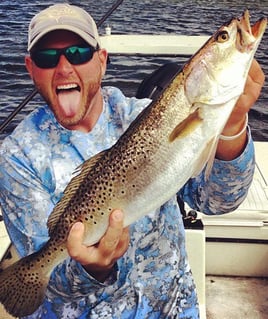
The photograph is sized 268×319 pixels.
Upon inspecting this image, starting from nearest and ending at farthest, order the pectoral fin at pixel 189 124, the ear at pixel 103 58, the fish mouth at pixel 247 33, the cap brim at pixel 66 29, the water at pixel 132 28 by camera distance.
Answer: the fish mouth at pixel 247 33 → the pectoral fin at pixel 189 124 → the cap brim at pixel 66 29 → the ear at pixel 103 58 → the water at pixel 132 28

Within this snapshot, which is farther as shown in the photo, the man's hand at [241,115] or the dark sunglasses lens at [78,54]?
the dark sunglasses lens at [78,54]

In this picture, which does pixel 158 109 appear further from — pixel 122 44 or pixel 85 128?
pixel 122 44

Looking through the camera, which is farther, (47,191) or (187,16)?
(187,16)

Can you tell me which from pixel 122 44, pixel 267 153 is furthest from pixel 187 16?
pixel 267 153

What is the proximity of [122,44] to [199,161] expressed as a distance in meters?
5.56

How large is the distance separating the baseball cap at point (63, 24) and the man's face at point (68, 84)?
0.03 m

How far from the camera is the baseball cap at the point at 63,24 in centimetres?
269

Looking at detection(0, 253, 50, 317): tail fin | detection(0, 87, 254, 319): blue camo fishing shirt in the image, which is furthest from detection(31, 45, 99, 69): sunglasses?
detection(0, 253, 50, 317): tail fin

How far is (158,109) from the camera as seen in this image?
7.95 feet

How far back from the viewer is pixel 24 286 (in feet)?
8.54


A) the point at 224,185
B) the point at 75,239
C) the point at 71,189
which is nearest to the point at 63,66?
the point at 71,189

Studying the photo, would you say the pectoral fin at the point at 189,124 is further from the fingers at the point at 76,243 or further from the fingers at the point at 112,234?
the fingers at the point at 76,243

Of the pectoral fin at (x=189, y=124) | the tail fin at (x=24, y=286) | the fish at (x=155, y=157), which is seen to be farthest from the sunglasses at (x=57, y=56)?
the tail fin at (x=24, y=286)

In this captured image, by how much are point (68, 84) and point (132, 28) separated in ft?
63.5
